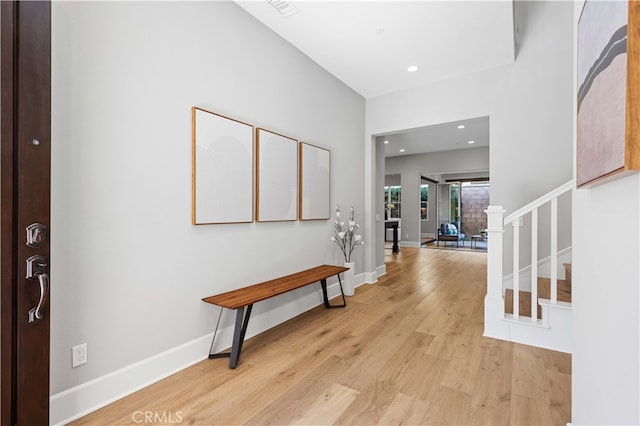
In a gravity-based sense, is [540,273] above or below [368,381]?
above

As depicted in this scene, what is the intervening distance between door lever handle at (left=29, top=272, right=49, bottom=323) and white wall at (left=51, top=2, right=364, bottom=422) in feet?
0.71

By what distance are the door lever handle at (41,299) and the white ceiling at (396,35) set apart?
99.9 inches

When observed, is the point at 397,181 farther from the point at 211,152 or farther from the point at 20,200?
the point at 20,200

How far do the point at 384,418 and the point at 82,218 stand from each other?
2039 mm

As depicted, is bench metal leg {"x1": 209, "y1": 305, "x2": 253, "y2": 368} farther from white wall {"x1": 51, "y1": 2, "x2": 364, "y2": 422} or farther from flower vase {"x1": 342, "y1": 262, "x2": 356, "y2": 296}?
flower vase {"x1": 342, "y1": 262, "x2": 356, "y2": 296}

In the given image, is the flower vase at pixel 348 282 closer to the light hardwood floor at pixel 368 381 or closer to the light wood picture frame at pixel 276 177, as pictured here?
the light hardwood floor at pixel 368 381

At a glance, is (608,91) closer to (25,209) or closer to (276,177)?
(25,209)

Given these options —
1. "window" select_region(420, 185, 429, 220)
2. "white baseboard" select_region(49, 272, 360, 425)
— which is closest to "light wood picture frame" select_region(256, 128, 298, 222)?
"white baseboard" select_region(49, 272, 360, 425)

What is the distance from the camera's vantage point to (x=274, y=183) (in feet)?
9.64

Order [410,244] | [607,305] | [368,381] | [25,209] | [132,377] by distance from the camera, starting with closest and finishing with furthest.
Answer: [607,305], [25,209], [132,377], [368,381], [410,244]

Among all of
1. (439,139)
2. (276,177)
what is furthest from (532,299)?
(439,139)

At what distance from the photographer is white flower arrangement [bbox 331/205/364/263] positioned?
13.0ft

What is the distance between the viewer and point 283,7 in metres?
2.58

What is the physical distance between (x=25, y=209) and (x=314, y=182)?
8.41ft
